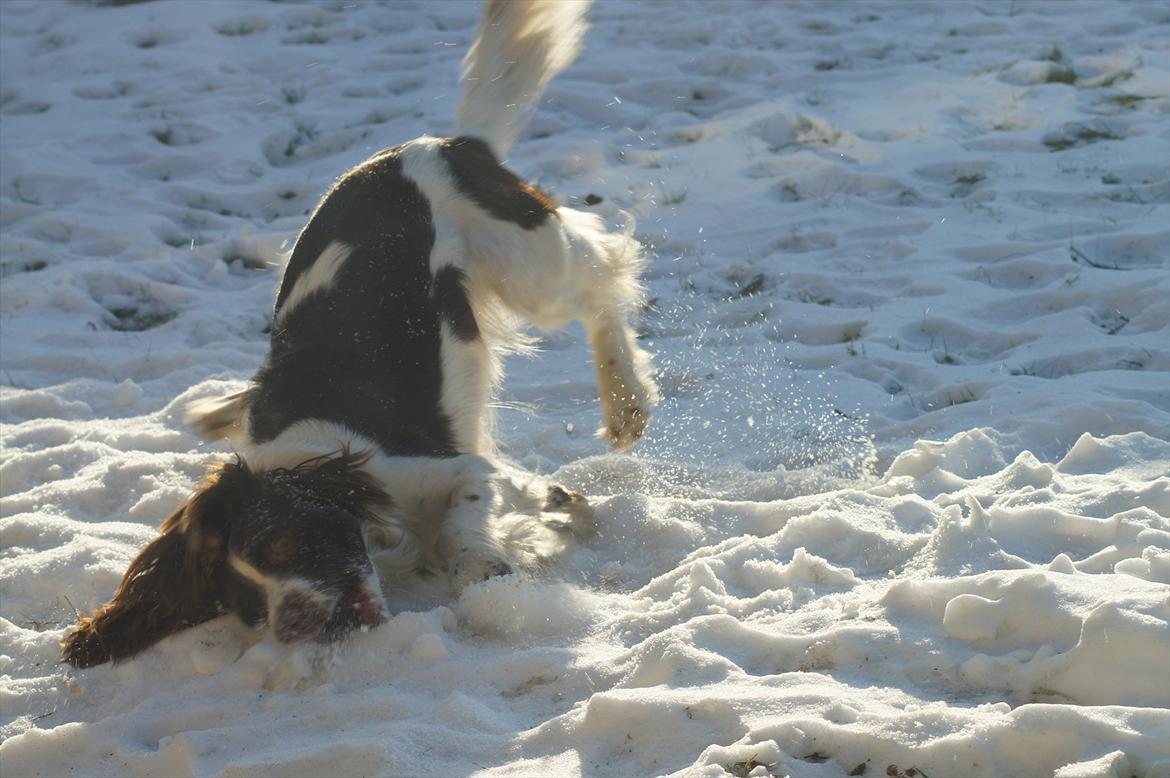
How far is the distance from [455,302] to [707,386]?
0.97 m

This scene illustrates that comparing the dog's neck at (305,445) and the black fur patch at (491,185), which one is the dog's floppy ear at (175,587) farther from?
the black fur patch at (491,185)

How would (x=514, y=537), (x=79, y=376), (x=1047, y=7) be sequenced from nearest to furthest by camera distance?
(x=514, y=537), (x=79, y=376), (x=1047, y=7)

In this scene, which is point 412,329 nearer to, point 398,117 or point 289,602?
point 289,602

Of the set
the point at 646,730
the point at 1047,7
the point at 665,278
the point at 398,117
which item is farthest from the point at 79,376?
the point at 1047,7

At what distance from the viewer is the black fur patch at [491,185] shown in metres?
3.95

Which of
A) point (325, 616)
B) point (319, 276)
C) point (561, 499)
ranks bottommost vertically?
point (561, 499)

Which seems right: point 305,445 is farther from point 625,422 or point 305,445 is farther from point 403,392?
point 625,422

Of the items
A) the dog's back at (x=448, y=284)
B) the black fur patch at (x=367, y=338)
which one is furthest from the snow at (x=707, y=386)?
the black fur patch at (x=367, y=338)

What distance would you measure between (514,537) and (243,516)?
0.66 metres

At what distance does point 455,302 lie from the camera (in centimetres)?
373

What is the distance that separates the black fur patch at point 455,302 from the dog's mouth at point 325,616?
1.10 meters

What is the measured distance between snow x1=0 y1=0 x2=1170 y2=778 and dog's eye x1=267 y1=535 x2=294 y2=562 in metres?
0.18

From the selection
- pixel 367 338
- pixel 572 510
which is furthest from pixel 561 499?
pixel 367 338

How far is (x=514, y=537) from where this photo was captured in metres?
3.18
